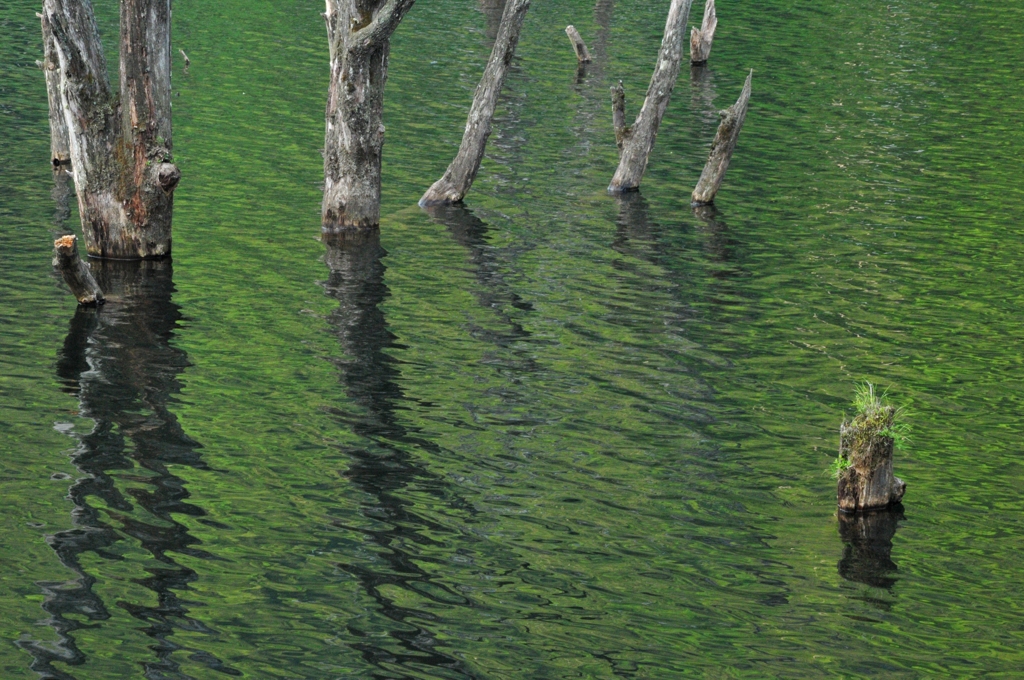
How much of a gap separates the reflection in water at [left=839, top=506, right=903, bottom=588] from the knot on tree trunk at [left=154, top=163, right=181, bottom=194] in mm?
11454

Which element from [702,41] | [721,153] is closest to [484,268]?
[721,153]

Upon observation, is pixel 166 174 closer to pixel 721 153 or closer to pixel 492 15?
pixel 721 153

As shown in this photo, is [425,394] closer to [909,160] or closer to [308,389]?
[308,389]

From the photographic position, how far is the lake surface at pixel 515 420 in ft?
35.4

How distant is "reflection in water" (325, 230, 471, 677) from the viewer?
10.5m

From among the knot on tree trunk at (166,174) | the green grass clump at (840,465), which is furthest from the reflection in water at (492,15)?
the green grass clump at (840,465)

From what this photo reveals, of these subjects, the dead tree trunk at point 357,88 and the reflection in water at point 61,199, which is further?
the reflection in water at point 61,199

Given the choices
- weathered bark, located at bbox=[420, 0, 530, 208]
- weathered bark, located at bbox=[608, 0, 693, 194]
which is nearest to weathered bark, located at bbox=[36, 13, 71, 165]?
weathered bark, located at bbox=[420, 0, 530, 208]

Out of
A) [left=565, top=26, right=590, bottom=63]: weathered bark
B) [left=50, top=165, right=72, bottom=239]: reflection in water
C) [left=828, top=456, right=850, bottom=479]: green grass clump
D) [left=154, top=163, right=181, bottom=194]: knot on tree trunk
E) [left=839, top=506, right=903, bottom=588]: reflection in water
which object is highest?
[left=565, top=26, right=590, bottom=63]: weathered bark

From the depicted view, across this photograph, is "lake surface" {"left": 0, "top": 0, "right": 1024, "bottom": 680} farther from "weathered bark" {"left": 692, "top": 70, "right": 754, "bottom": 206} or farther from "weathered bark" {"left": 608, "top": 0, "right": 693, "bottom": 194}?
"weathered bark" {"left": 608, "top": 0, "right": 693, "bottom": 194}

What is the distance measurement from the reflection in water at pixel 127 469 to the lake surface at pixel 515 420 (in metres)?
0.05

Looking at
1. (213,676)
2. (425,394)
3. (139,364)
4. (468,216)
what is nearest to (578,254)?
(468,216)

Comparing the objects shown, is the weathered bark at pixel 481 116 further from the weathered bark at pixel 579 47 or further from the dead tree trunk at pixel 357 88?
the weathered bark at pixel 579 47

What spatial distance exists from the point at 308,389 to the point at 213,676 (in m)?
6.33
